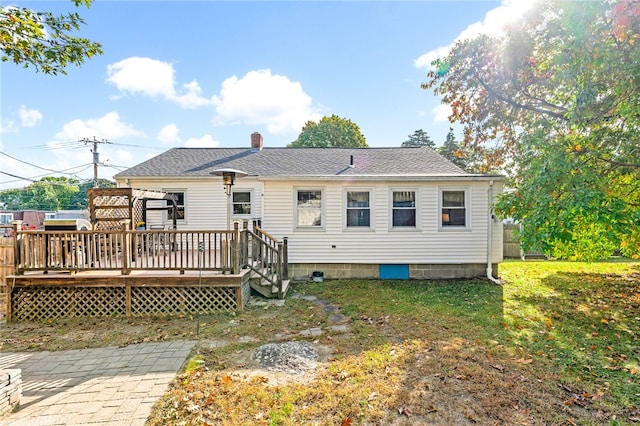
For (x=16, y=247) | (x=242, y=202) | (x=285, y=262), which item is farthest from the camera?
(x=242, y=202)

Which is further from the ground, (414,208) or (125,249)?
(414,208)

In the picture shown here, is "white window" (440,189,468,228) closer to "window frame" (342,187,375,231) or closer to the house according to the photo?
the house

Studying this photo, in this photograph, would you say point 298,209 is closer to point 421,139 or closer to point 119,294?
point 119,294

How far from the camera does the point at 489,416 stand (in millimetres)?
2799

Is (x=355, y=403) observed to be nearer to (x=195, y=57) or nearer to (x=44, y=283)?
(x=44, y=283)

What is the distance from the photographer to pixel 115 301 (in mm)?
5883

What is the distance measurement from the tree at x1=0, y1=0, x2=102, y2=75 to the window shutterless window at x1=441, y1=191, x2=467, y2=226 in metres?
8.82

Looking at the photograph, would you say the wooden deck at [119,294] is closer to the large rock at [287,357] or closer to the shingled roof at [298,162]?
the large rock at [287,357]

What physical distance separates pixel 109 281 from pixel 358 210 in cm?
661

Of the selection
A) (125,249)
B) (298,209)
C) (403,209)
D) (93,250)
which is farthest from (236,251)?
(403,209)

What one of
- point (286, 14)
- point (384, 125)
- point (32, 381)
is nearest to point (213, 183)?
point (286, 14)

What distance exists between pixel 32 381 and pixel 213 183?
26.9 feet

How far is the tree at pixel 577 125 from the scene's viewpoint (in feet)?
17.4

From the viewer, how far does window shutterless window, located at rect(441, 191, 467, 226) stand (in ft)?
28.6
